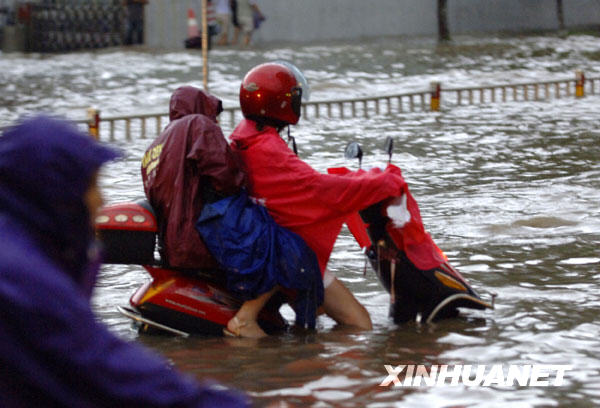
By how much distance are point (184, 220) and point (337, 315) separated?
105 cm

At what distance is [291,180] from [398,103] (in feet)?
37.0

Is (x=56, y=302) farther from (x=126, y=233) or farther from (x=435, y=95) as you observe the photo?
(x=435, y=95)

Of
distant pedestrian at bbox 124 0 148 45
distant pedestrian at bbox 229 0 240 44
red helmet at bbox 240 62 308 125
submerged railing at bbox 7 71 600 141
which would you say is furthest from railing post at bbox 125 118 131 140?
distant pedestrian at bbox 124 0 148 45

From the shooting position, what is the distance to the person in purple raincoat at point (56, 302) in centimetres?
193

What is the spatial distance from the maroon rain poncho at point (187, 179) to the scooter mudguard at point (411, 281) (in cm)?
85

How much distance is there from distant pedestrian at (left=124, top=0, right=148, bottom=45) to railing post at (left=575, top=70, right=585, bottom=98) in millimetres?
16512

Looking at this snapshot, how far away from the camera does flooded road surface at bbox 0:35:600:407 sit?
15.1 ft

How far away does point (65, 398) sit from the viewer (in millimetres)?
1999

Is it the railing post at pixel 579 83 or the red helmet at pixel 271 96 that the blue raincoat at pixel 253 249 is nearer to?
the red helmet at pixel 271 96

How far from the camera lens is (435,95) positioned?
1638cm

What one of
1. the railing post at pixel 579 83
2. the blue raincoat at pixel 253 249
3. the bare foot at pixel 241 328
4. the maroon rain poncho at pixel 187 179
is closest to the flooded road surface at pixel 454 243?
the bare foot at pixel 241 328

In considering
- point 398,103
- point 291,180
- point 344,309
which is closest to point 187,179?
point 291,180

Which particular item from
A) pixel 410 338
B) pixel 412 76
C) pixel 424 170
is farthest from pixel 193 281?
pixel 412 76

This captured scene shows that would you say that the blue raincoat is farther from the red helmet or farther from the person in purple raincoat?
the person in purple raincoat
